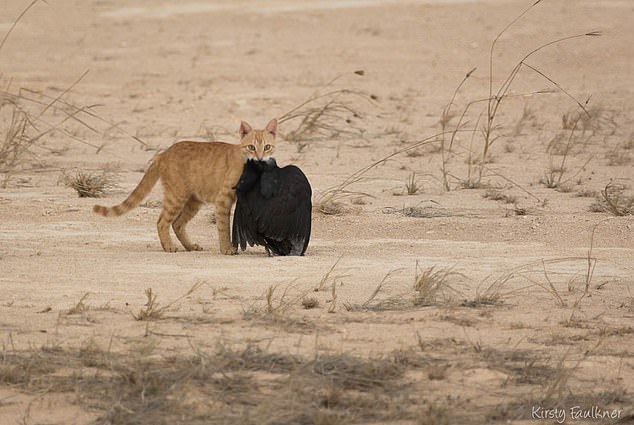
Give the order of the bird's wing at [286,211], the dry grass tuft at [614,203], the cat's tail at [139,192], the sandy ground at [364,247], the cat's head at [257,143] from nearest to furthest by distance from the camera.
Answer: the sandy ground at [364,247] → the bird's wing at [286,211] → the cat's head at [257,143] → the cat's tail at [139,192] → the dry grass tuft at [614,203]

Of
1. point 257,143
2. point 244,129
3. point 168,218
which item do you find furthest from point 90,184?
point 257,143

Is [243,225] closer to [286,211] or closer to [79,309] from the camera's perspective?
[286,211]

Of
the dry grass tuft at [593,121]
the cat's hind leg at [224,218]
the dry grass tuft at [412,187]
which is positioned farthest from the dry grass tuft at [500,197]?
the dry grass tuft at [593,121]

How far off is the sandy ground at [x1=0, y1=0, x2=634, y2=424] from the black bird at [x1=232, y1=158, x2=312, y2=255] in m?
0.16

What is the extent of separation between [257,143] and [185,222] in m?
0.91

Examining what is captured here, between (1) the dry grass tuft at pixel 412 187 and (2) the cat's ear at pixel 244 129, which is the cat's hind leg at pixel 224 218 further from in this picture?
(1) the dry grass tuft at pixel 412 187

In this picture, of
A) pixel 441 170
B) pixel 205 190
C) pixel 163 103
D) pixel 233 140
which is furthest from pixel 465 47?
pixel 205 190

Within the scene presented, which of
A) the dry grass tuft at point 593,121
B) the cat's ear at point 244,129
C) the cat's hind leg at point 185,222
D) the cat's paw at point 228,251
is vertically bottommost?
the cat's paw at point 228,251

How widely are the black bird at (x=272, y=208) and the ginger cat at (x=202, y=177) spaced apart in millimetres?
161

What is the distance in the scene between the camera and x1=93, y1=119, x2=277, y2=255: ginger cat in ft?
26.1

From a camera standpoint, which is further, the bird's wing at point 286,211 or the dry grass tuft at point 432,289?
the bird's wing at point 286,211

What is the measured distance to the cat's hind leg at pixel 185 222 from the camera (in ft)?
27.4

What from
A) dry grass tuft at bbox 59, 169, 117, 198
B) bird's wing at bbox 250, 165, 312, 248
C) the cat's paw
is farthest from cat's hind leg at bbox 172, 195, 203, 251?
dry grass tuft at bbox 59, 169, 117, 198

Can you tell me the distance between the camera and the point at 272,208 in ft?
25.1
